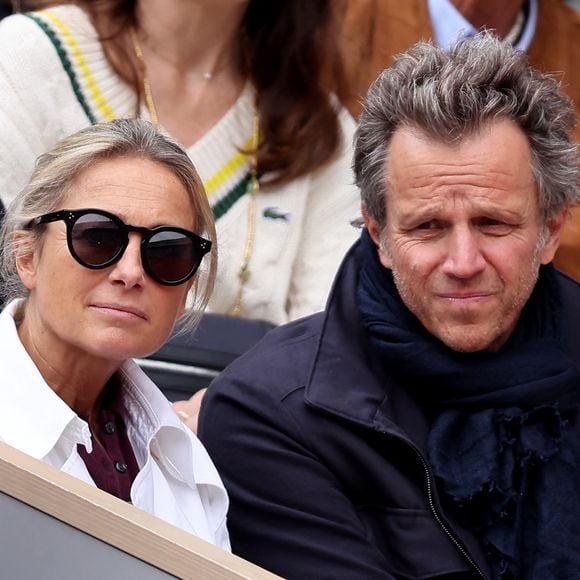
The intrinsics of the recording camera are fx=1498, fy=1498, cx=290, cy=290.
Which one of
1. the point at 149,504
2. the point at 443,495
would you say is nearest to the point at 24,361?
the point at 149,504

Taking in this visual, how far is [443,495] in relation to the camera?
2.32 meters

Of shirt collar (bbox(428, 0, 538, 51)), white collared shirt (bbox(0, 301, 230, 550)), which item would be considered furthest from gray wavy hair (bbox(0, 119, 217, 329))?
shirt collar (bbox(428, 0, 538, 51))

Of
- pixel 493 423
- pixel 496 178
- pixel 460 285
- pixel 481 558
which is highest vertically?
pixel 496 178

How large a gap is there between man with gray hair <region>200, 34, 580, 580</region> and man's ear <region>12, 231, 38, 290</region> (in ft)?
1.33

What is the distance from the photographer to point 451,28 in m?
3.43

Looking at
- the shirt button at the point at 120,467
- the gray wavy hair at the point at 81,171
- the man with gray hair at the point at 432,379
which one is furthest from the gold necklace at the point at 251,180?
the shirt button at the point at 120,467

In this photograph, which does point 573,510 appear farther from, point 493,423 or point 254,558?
point 254,558

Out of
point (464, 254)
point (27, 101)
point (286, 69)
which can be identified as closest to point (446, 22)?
point (286, 69)

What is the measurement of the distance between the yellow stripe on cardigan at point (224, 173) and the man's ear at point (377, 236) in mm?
551

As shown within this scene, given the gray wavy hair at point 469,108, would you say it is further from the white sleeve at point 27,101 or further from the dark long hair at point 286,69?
the white sleeve at point 27,101

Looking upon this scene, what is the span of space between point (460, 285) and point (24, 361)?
2.34ft

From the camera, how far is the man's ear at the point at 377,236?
2.47m

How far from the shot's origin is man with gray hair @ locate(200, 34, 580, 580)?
2312mm

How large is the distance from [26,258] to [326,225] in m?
1.06
